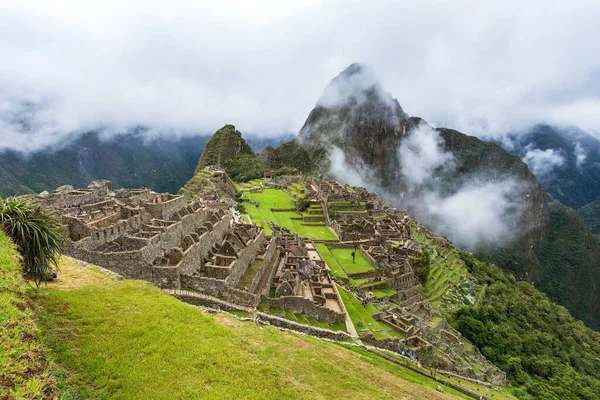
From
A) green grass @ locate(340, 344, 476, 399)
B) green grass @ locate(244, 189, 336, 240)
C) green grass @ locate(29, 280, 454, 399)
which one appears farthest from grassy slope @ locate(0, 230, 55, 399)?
green grass @ locate(244, 189, 336, 240)

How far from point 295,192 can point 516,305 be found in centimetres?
4351

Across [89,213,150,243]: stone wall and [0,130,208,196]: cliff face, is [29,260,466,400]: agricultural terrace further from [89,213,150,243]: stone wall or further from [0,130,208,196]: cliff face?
[0,130,208,196]: cliff face

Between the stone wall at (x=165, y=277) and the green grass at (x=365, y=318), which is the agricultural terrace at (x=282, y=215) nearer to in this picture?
the green grass at (x=365, y=318)

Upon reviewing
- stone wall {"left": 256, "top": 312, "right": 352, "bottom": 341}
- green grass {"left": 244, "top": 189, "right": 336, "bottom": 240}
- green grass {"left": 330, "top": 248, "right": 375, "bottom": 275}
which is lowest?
stone wall {"left": 256, "top": 312, "right": 352, "bottom": 341}

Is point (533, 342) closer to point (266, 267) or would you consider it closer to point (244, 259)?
point (266, 267)

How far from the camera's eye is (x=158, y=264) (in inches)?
772

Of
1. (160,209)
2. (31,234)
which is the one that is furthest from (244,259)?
(31,234)

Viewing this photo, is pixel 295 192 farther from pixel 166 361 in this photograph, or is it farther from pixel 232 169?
pixel 166 361

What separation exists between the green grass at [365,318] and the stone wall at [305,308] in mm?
2548

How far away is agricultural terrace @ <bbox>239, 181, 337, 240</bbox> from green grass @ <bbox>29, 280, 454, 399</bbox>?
30252 millimetres

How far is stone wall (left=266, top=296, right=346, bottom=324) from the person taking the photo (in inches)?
908

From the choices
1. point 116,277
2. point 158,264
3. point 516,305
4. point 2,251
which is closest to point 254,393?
point 2,251

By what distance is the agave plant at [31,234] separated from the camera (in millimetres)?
10594

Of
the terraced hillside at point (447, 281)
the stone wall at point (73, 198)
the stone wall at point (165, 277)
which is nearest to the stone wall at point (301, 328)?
the stone wall at point (165, 277)
